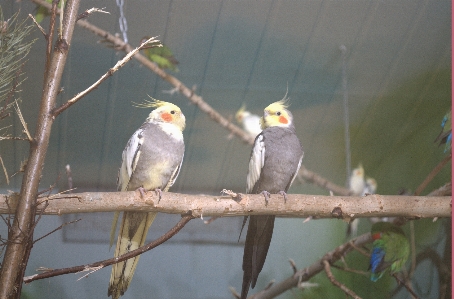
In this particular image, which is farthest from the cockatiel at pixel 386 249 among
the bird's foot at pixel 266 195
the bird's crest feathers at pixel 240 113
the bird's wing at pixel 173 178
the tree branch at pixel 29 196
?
the tree branch at pixel 29 196

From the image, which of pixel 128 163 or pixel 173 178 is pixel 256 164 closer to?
pixel 173 178

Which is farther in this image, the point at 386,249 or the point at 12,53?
the point at 386,249

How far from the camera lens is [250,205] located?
1277mm

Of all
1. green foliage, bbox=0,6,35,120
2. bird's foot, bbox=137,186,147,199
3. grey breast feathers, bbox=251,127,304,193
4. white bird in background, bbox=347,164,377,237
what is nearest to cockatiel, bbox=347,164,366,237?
white bird in background, bbox=347,164,377,237

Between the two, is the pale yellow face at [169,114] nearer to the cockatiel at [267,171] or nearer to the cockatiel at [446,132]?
the cockatiel at [267,171]

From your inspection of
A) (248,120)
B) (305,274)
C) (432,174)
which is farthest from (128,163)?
(432,174)

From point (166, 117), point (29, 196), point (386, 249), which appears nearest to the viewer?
point (29, 196)

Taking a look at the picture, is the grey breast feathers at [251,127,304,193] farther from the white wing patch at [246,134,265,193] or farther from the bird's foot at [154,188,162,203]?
the bird's foot at [154,188,162,203]

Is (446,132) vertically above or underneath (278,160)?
above

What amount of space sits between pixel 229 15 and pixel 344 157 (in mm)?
603

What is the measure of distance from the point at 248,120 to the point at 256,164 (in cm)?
15

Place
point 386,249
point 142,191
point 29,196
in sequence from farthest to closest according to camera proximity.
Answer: point 386,249 < point 142,191 < point 29,196

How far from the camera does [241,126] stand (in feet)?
4.75

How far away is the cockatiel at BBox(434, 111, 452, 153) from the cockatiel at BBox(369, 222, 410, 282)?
1.08 feet
